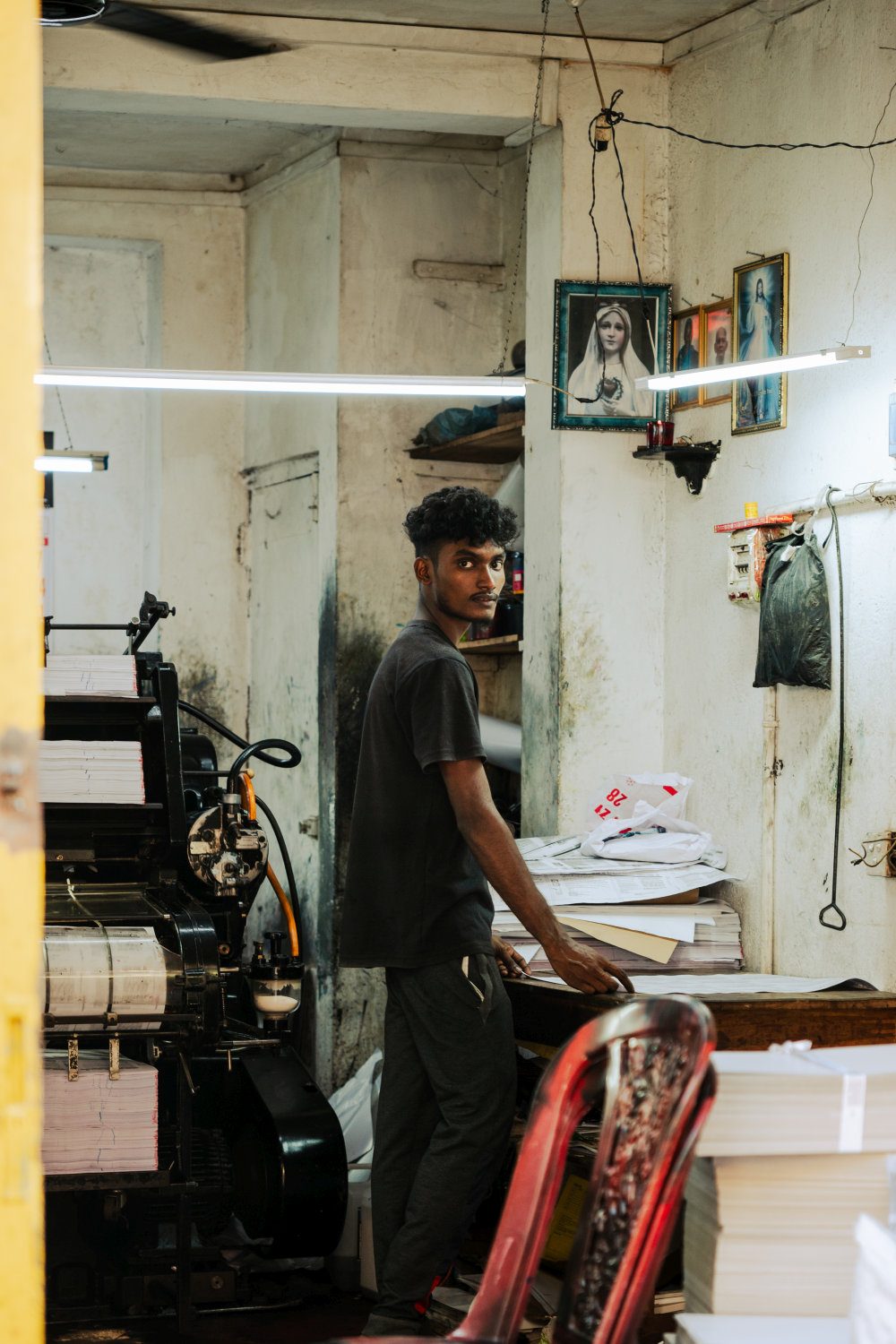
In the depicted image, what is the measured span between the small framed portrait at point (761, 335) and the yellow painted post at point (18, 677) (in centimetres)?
352

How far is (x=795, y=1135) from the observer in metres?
1.98

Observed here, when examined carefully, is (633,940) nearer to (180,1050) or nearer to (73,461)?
(180,1050)

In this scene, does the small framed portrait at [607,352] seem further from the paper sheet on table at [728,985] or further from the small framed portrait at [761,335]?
the paper sheet on table at [728,985]

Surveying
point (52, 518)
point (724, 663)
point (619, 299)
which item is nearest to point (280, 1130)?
point (724, 663)

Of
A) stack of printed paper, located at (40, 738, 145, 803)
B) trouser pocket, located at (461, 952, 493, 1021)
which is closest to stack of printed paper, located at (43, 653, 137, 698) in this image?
stack of printed paper, located at (40, 738, 145, 803)

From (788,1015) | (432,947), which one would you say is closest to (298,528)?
(432,947)

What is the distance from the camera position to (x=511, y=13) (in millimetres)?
5137

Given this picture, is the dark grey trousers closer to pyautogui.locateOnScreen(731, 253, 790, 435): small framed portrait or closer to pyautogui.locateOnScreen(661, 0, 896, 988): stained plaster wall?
pyautogui.locateOnScreen(661, 0, 896, 988): stained plaster wall

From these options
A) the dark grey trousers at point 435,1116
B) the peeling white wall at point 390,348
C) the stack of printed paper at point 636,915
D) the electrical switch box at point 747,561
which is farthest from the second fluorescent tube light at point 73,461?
the dark grey trousers at point 435,1116

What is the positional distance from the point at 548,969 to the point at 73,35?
3635mm

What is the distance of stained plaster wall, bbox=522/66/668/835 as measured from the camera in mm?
5254

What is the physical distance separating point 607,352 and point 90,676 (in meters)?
2.21

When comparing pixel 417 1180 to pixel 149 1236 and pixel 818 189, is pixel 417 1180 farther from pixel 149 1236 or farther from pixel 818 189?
pixel 818 189

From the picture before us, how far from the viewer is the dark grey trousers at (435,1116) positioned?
3.28 m
